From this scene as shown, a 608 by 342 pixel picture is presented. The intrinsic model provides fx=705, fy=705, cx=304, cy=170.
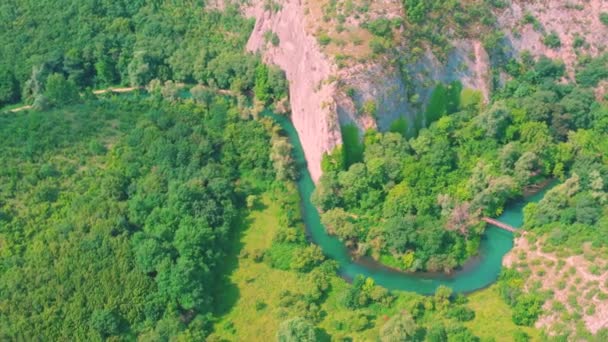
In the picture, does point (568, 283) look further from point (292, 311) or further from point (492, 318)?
point (292, 311)

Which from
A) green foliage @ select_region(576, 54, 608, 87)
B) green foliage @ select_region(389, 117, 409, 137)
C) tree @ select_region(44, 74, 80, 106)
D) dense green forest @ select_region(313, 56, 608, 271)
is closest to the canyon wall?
dense green forest @ select_region(313, 56, 608, 271)

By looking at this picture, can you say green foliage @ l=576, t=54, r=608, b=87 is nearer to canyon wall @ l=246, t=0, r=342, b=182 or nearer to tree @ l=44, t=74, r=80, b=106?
canyon wall @ l=246, t=0, r=342, b=182

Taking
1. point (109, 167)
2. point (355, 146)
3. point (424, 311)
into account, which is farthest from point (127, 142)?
point (424, 311)

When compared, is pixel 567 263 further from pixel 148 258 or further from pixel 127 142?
pixel 127 142

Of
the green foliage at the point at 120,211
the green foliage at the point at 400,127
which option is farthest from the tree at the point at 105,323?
the green foliage at the point at 400,127

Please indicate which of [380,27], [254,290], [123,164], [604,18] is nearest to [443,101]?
[380,27]

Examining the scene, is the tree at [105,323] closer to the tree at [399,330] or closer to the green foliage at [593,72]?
the tree at [399,330]

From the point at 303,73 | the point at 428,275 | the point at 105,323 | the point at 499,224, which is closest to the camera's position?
the point at 105,323
